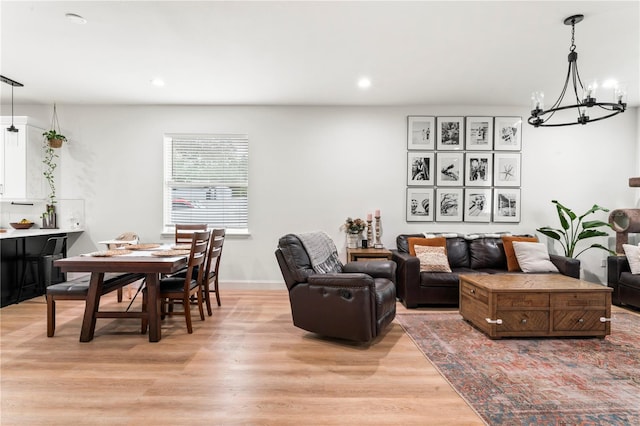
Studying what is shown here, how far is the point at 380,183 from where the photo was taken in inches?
207

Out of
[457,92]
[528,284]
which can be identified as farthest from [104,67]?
[528,284]

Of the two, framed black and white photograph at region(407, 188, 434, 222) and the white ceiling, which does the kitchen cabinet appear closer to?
the white ceiling

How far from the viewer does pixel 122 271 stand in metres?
3.00

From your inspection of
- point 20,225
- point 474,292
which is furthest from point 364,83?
point 20,225

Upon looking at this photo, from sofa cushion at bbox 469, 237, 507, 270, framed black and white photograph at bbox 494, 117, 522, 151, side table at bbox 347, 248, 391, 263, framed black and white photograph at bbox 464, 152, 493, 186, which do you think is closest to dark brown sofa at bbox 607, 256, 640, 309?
sofa cushion at bbox 469, 237, 507, 270

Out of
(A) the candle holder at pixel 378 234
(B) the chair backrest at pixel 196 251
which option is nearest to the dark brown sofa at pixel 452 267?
(A) the candle holder at pixel 378 234

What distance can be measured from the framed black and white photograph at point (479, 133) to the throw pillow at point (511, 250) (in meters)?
1.35

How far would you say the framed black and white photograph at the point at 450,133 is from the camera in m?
5.21

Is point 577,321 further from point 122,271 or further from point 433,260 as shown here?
point 122,271

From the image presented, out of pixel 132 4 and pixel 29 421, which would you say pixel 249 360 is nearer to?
pixel 29 421

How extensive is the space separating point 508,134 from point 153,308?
16.6 ft

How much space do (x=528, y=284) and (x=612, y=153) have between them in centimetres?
→ 334

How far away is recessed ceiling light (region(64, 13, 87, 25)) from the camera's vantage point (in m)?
2.80

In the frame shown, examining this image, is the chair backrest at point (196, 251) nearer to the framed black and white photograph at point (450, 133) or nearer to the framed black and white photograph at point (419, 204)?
the framed black and white photograph at point (419, 204)
